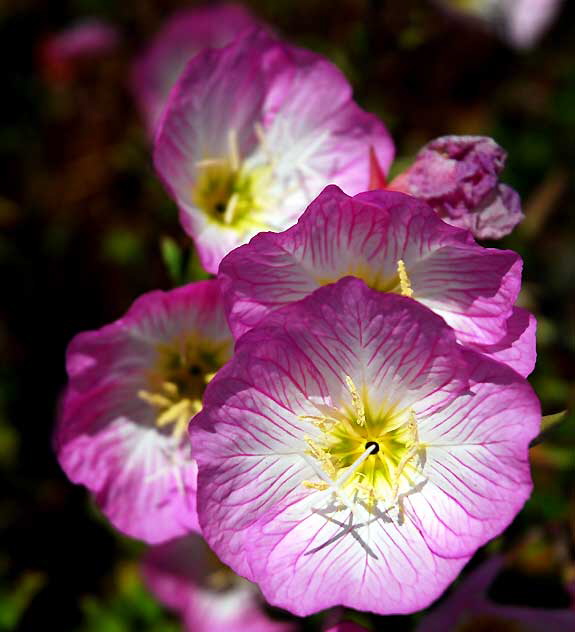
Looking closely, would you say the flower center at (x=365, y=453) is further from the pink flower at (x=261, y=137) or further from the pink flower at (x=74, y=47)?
the pink flower at (x=74, y=47)

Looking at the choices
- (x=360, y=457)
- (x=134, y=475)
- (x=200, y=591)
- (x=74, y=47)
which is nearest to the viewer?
(x=360, y=457)

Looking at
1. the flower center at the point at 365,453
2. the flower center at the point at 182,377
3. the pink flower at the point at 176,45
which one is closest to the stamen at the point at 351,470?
the flower center at the point at 365,453

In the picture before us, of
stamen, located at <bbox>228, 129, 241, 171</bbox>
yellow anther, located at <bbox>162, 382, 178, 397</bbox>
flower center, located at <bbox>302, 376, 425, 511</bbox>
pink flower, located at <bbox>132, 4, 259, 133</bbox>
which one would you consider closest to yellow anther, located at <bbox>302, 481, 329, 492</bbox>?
flower center, located at <bbox>302, 376, 425, 511</bbox>

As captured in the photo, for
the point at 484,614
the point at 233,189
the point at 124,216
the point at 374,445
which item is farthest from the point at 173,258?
the point at 124,216

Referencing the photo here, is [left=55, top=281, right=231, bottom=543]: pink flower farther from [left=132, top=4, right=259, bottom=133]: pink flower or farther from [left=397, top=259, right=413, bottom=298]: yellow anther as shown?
[left=132, top=4, right=259, bottom=133]: pink flower

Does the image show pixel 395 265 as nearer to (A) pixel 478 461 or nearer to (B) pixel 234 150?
(A) pixel 478 461

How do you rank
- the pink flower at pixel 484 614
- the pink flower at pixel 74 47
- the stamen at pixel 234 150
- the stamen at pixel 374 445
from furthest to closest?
the pink flower at pixel 74 47, the stamen at pixel 234 150, the pink flower at pixel 484 614, the stamen at pixel 374 445
